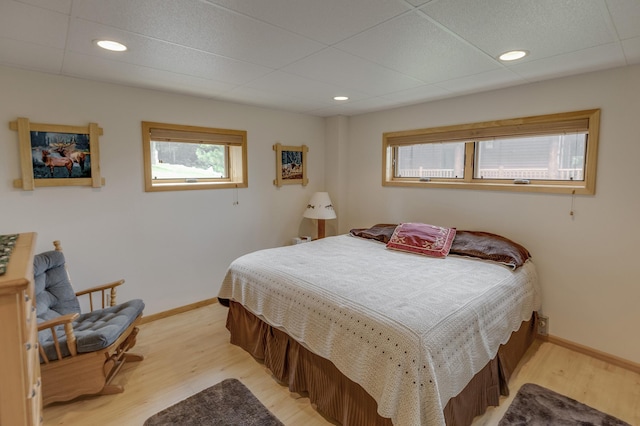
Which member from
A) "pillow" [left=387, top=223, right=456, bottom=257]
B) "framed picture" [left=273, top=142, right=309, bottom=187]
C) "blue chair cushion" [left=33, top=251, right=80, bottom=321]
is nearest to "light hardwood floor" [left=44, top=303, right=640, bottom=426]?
"blue chair cushion" [left=33, top=251, right=80, bottom=321]

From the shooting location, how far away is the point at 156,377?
7.82 ft

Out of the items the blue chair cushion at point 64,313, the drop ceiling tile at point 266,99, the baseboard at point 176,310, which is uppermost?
the drop ceiling tile at point 266,99

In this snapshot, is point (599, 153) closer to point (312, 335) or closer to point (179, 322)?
point (312, 335)

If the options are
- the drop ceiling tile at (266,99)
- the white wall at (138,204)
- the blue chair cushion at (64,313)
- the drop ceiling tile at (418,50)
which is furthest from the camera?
the drop ceiling tile at (266,99)

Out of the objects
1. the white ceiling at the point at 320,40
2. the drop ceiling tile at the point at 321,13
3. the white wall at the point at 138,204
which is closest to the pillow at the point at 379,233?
the white wall at the point at 138,204

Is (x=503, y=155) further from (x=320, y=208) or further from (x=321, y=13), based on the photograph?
(x=321, y=13)

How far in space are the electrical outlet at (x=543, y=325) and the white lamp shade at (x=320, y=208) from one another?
2.35 m

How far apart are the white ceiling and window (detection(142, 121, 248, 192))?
50 centimetres

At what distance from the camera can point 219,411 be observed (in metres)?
2.04

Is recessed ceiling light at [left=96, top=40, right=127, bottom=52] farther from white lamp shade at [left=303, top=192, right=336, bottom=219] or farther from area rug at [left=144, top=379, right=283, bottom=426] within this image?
white lamp shade at [left=303, top=192, right=336, bottom=219]

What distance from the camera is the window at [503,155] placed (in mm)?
2689

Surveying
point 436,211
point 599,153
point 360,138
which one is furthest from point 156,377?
point 599,153

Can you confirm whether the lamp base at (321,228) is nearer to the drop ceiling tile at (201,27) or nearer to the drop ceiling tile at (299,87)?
the drop ceiling tile at (299,87)

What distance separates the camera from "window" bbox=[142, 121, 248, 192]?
10.4ft
